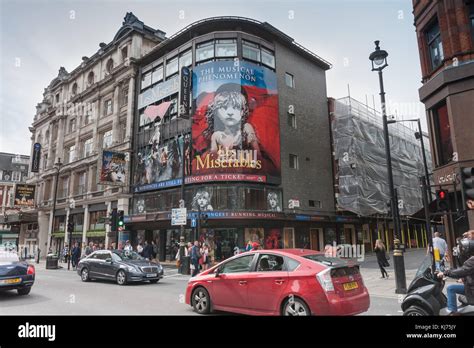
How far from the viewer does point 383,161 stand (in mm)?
33344

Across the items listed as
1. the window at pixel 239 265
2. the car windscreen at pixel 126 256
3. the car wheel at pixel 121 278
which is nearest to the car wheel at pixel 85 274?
the car windscreen at pixel 126 256

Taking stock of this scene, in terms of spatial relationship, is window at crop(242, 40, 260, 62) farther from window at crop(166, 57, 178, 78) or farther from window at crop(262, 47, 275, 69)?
window at crop(166, 57, 178, 78)

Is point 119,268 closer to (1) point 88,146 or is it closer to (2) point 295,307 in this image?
(2) point 295,307

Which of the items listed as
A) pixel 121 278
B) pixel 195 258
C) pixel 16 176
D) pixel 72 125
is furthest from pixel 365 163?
pixel 16 176

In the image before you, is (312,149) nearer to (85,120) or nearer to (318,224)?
(318,224)

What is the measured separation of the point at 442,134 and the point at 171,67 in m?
21.9

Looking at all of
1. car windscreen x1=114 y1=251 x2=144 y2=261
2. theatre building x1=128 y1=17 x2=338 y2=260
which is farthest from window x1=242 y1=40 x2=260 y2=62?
car windscreen x1=114 y1=251 x2=144 y2=261

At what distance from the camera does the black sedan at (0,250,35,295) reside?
945cm

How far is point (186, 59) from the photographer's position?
2834 centimetres

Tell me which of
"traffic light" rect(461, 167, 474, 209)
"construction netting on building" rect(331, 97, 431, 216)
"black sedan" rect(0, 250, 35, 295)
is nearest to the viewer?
"traffic light" rect(461, 167, 474, 209)

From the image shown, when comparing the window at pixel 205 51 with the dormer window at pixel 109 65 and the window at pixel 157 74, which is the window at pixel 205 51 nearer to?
the window at pixel 157 74

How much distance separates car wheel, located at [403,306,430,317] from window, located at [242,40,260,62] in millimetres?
23816
